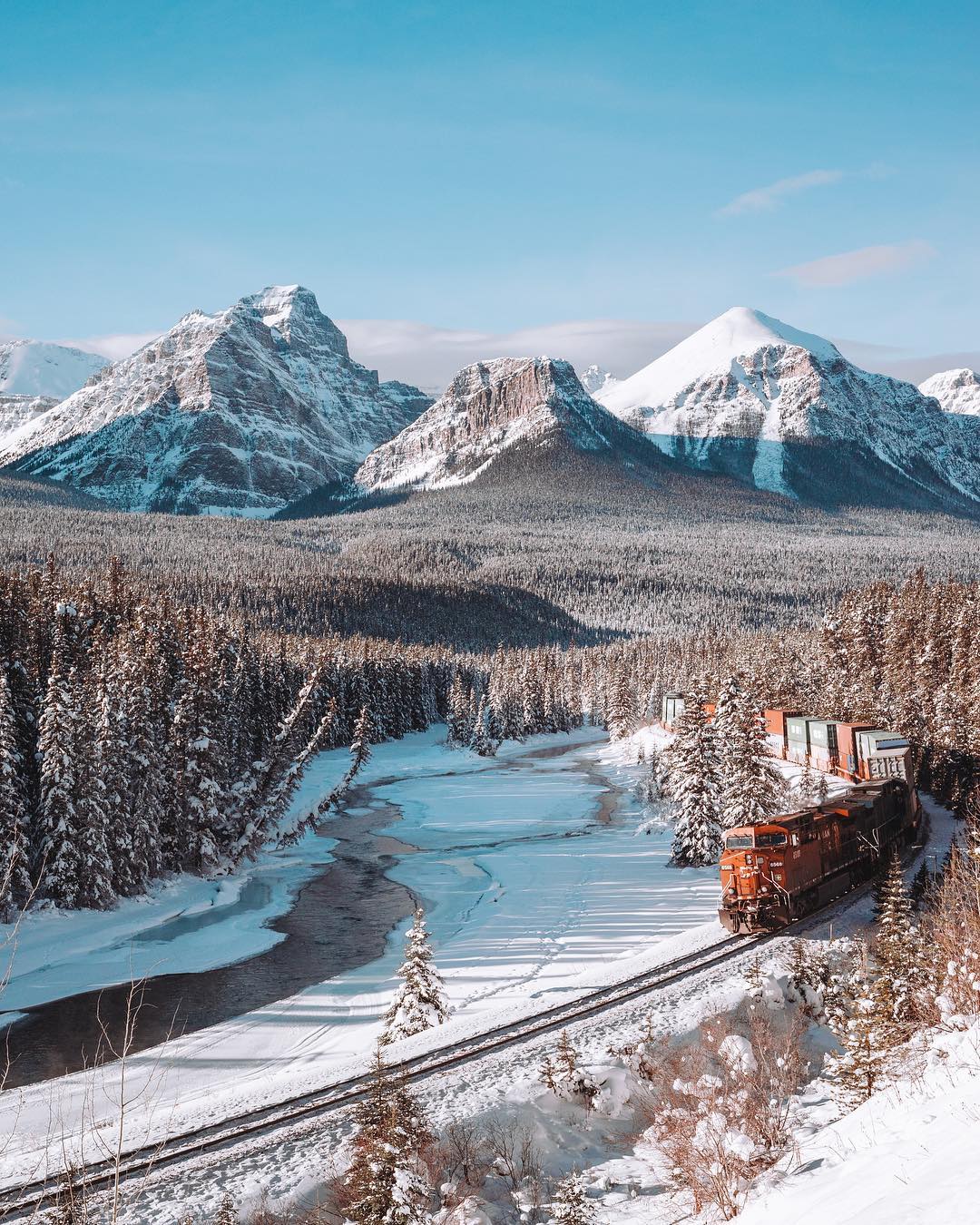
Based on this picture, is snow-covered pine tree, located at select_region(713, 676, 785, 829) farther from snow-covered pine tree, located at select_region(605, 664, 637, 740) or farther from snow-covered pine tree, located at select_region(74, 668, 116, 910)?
snow-covered pine tree, located at select_region(605, 664, 637, 740)

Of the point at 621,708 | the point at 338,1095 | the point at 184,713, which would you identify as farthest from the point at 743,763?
the point at 621,708

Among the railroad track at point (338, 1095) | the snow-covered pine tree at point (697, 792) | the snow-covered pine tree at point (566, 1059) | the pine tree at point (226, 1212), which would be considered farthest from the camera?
the snow-covered pine tree at point (697, 792)

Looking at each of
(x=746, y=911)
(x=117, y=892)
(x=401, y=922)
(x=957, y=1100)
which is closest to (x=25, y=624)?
(x=117, y=892)

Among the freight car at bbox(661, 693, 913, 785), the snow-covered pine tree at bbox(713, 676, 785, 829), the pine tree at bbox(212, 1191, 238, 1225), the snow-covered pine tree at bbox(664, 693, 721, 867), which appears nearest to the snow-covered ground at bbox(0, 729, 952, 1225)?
the pine tree at bbox(212, 1191, 238, 1225)

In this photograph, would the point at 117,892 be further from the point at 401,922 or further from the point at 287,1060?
the point at 287,1060

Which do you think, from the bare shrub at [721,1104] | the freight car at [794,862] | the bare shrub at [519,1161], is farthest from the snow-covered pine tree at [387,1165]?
the freight car at [794,862]

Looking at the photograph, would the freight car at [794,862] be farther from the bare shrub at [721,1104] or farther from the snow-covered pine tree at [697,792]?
the snow-covered pine tree at [697,792]

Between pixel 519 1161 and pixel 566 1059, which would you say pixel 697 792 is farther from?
pixel 519 1161
